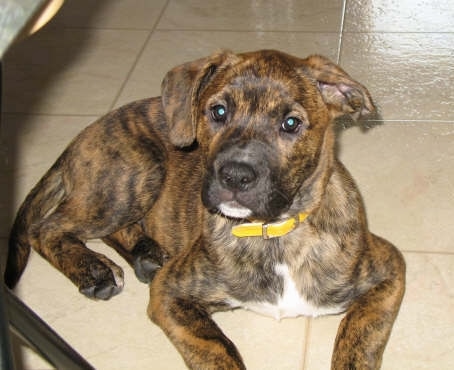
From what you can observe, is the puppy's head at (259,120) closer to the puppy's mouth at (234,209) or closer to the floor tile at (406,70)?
the puppy's mouth at (234,209)

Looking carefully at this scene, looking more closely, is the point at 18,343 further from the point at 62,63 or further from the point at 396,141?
the point at 62,63

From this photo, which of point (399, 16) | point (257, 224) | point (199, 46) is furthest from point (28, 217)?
point (399, 16)

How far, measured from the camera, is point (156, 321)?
8.28 ft

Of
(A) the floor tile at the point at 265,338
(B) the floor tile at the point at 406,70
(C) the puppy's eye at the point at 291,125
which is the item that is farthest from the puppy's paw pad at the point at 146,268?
(B) the floor tile at the point at 406,70

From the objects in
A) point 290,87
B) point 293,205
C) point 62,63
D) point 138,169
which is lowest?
point 62,63

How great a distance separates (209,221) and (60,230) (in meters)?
0.72

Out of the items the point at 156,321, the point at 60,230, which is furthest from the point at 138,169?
the point at 156,321

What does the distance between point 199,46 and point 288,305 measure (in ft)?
8.20

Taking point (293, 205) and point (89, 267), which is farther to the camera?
point (89, 267)

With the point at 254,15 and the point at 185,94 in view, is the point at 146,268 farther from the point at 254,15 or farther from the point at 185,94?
the point at 254,15

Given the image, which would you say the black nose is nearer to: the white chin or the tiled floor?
the white chin

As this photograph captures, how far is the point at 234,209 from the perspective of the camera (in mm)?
2186

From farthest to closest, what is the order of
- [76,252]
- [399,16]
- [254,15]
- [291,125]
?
1. [254,15]
2. [399,16]
3. [76,252]
4. [291,125]

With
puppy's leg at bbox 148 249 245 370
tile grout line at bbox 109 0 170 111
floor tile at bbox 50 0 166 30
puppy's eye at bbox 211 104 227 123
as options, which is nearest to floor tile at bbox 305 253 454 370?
puppy's leg at bbox 148 249 245 370
